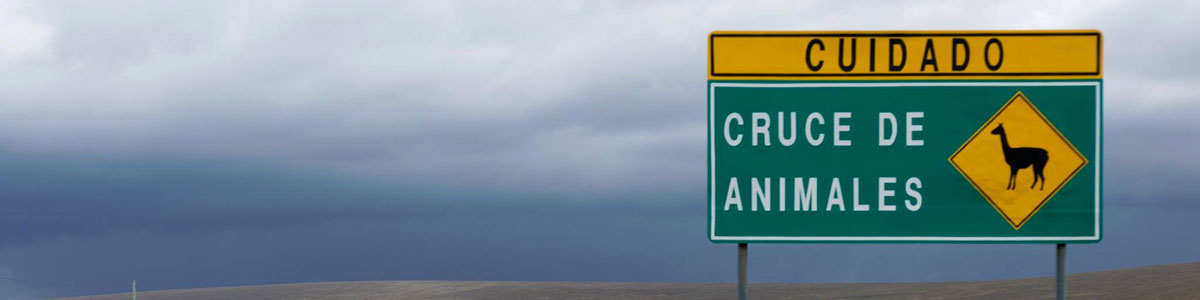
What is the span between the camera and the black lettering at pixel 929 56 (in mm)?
9438

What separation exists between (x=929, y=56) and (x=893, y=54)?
12.8 inches

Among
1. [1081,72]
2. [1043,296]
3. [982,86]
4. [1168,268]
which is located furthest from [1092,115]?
[1168,268]

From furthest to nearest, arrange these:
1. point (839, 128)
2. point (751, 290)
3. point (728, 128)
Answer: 1. point (751, 290)
2. point (839, 128)
3. point (728, 128)

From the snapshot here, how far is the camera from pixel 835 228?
31.2 feet

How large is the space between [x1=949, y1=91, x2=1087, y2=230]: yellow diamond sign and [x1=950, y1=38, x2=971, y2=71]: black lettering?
20.7 inches

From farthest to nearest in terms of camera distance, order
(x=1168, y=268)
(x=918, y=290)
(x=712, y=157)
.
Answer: (x=918, y=290)
(x=1168, y=268)
(x=712, y=157)

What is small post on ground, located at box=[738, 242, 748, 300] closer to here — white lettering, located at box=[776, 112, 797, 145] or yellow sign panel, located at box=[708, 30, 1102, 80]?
white lettering, located at box=[776, 112, 797, 145]

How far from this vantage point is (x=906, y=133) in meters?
9.46

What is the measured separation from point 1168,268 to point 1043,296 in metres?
6.80

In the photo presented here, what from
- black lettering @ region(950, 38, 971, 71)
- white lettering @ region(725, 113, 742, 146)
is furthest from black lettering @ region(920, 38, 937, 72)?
white lettering @ region(725, 113, 742, 146)

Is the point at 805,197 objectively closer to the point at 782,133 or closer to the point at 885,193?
the point at 782,133

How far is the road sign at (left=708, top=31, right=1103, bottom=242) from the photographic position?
941cm

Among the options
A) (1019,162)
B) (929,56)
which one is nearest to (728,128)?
(929,56)

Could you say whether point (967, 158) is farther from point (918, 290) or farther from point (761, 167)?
point (918, 290)
